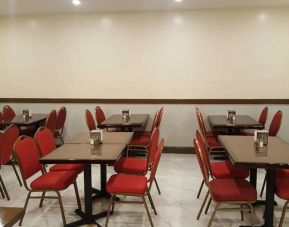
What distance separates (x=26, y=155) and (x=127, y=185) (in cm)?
95

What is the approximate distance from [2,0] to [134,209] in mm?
3521

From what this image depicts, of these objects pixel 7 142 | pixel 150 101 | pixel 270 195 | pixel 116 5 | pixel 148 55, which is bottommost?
pixel 270 195

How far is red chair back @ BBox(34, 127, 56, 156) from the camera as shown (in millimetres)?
3203

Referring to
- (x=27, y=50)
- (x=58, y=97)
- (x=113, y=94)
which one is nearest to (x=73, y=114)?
(x=58, y=97)

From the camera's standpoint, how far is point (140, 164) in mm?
3377

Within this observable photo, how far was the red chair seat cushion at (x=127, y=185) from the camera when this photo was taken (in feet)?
9.01

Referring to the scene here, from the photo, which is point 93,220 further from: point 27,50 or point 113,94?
point 27,50

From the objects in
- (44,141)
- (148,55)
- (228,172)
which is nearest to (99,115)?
(148,55)

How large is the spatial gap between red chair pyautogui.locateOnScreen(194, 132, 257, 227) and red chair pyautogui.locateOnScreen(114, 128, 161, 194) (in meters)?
0.43

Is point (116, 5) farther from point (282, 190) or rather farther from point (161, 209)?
point (282, 190)

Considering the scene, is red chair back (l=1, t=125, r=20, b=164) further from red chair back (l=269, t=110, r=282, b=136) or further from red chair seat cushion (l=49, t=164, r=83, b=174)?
red chair back (l=269, t=110, r=282, b=136)

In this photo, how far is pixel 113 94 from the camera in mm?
5660

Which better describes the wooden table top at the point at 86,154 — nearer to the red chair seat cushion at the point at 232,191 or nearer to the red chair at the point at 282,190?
the red chair seat cushion at the point at 232,191

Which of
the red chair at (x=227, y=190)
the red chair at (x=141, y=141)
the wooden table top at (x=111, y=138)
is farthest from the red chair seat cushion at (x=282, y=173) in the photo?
the red chair at (x=141, y=141)
